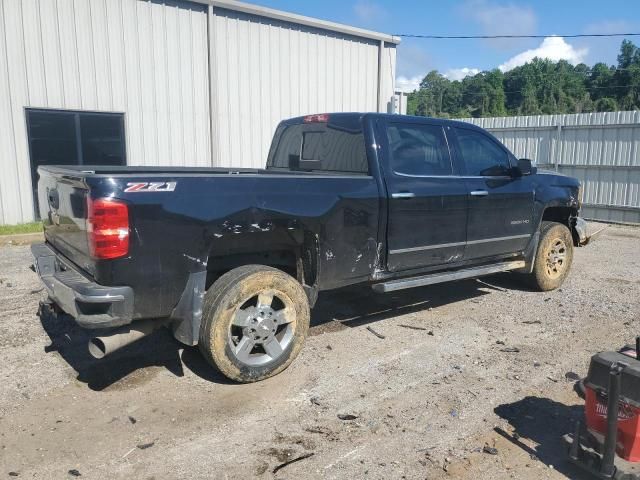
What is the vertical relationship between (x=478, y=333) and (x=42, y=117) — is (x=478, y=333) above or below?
below

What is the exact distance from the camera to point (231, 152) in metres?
13.0

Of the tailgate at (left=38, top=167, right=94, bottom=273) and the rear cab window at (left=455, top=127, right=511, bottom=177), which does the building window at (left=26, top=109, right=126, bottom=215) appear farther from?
the rear cab window at (left=455, top=127, right=511, bottom=177)

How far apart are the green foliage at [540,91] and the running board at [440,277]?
79730mm

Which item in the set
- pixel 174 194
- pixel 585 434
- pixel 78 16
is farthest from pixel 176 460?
pixel 78 16

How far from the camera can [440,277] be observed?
5230 millimetres

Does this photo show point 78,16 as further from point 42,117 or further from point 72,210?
point 72,210

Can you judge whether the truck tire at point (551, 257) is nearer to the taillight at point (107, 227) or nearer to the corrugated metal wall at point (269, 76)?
the taillight at point (107, 227)

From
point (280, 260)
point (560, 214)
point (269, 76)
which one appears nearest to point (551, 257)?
point (560, 214)

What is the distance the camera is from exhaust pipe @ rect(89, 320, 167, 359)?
3518mm

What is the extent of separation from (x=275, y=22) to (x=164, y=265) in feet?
36.0

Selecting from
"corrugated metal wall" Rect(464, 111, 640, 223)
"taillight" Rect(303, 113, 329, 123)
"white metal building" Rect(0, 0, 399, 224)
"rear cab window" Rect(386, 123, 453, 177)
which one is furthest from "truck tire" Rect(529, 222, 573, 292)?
"white metal building" Rect(0, 0, 399, 224)

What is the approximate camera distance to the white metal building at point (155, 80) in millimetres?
10250

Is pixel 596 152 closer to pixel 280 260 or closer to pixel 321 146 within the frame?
pixel 321 146

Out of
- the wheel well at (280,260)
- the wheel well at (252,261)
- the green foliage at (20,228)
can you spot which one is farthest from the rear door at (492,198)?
the green foliage at (20,228)
